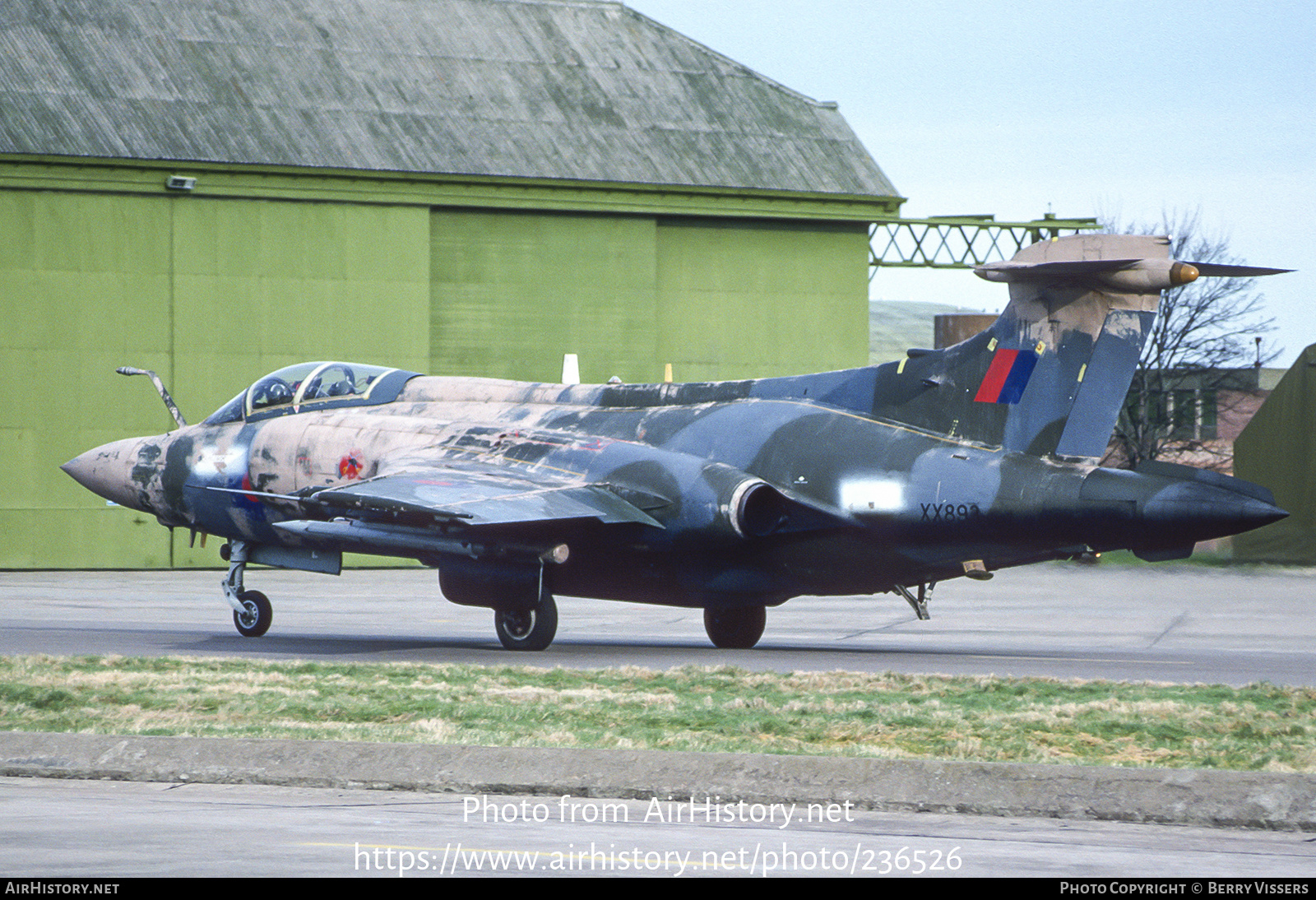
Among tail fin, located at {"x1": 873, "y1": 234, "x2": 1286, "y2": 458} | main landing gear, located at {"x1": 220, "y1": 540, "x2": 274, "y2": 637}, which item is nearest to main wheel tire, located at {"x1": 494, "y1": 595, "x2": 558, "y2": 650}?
main landing gear, located at {"x1": 220, "y1": 540, "x2": 274, "y2": 637}

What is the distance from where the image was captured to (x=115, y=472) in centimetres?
2259

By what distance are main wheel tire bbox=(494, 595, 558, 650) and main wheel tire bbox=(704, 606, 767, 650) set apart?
1988 millimetres

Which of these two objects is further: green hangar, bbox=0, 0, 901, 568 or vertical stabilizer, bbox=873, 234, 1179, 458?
green hangar, bbox=0, 0, 901, 568

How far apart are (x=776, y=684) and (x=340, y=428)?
8.81m

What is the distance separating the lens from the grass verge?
11164 mm

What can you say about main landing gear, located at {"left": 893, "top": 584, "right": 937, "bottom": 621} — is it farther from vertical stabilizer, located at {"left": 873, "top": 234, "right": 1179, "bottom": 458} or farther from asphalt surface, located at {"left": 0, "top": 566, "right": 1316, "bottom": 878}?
vertical stabilizer, located at {"left": 873, "top": 234, "right": 1179, "bottom": 458}

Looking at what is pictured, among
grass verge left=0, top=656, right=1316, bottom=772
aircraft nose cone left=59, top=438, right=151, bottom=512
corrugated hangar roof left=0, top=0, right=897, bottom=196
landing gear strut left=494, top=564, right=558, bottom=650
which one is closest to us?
grass verge left=0, top=656, right=1316, bottom=772

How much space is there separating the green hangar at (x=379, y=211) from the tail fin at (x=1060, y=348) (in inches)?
945

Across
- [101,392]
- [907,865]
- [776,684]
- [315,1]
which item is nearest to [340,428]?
[776,684]

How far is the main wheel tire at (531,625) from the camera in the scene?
19.4 metres

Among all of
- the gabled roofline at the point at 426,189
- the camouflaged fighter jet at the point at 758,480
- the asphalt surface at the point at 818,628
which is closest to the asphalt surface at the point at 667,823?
the asphalt surface at the point at 818,628

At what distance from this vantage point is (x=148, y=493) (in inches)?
878

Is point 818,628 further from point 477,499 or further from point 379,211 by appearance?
point 379,211

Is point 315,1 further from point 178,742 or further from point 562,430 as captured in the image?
point 178,742
